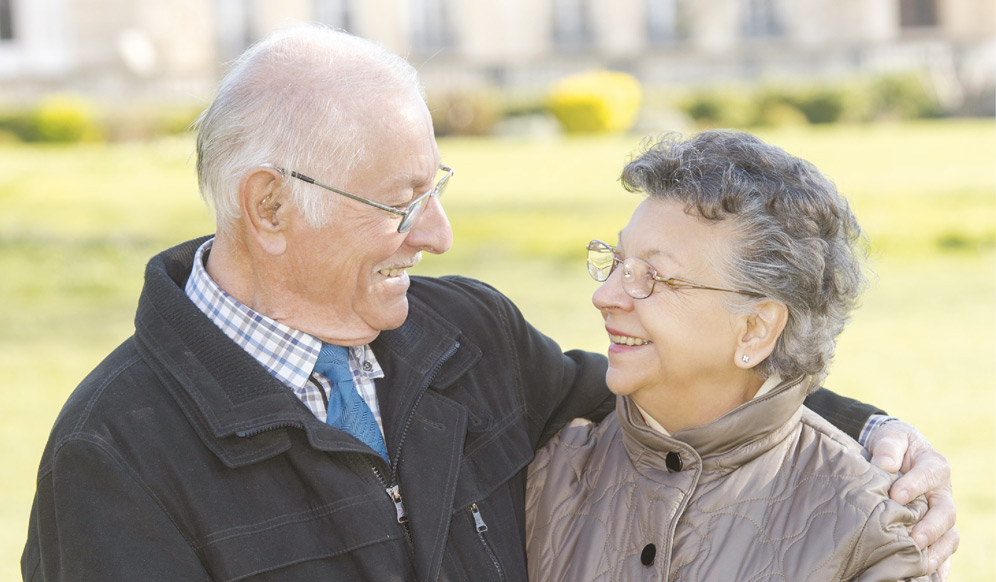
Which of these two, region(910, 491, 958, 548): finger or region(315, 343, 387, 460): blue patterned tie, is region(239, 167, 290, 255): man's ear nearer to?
region(315, 343, 387, 460): blue patterned tie

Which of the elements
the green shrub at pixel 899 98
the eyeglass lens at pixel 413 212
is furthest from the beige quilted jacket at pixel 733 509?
the green shrub at pixel 899 98

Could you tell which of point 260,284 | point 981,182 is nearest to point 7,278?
point 260,284

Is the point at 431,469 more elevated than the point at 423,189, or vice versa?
the point at 423,189

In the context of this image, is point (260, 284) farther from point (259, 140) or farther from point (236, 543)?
point (236, 543)

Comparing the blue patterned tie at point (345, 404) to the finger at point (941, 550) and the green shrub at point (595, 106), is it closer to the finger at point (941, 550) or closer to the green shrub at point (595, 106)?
the finger at point (941, 550)

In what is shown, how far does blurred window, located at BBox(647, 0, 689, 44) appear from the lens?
32.5 m

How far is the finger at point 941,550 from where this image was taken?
221 centimetres

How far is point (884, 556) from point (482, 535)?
2.67 ft

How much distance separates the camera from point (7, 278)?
35.2 ft

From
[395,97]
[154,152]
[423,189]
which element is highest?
[395,97]

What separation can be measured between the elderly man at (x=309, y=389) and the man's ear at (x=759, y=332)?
1.22 feet

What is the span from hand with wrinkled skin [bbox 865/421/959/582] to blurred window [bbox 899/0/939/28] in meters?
35.5

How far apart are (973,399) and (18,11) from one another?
95.6 ft

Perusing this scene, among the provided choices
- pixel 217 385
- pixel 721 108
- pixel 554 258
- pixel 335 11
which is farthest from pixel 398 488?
pixel 335 11
